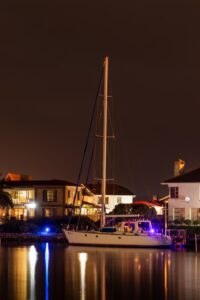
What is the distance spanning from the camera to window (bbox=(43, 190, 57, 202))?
119244mm

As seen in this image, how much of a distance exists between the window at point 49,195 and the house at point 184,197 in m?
27.7

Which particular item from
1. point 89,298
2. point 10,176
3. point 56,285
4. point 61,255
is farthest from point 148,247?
point 10,176

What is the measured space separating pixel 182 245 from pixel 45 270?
1051 inches

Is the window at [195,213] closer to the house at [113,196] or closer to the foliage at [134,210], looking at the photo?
the foliage at [134,210]

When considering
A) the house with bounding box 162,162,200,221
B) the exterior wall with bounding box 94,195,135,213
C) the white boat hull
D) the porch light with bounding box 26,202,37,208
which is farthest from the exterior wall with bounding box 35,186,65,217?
the white boat hull

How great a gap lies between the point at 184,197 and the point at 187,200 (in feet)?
2.33

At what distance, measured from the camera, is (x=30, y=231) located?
100562 millimetres

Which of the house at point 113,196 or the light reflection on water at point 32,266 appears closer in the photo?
the light reflection on water at point 32,266

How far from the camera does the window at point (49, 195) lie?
11924cm

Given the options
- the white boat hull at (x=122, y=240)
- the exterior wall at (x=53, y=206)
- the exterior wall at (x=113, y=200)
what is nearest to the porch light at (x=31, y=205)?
the exterior wall at (x=53, y=206)

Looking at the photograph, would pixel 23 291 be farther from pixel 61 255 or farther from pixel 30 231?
pixel 30 231

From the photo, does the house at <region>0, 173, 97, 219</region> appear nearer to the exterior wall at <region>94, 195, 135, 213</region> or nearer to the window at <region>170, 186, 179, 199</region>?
the exterior wall at <region>94, 195, 135, 213</region>

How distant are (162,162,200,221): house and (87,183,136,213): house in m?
37.1

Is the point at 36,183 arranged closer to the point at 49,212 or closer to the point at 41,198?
the point at 41,198
